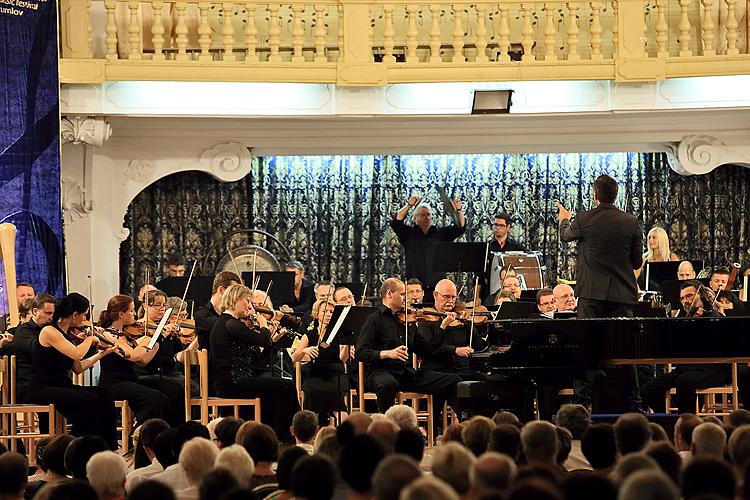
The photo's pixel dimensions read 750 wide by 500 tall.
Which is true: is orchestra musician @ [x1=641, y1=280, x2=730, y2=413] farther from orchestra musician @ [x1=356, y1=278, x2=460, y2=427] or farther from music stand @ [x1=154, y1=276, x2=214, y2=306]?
music stand @ [x1=154, y1=276, x2=214, y2=306]

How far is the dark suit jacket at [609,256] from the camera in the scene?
801 cm

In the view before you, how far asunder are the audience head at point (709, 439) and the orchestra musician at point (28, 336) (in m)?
4.66

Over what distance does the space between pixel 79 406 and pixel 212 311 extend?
166cm

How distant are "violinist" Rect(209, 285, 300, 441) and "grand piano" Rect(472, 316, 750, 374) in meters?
2.01

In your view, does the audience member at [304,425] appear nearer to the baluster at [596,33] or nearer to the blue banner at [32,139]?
the blue banner at [32,139]

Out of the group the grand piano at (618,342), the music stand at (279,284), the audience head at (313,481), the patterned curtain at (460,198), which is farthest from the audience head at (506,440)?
the patterned curtain at (460,198)

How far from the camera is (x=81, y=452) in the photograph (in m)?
5.74

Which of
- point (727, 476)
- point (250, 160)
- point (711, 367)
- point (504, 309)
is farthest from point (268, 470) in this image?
point (250, 160)

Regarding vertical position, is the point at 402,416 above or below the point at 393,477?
below

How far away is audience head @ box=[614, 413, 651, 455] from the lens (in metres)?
5.12

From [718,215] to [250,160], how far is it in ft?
15.7

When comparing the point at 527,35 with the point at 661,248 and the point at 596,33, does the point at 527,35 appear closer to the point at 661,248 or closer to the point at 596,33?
the point at 596,33

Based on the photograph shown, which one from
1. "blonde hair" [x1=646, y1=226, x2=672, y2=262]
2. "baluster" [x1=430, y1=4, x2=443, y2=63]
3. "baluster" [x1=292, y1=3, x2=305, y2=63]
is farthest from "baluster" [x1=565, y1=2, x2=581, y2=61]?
"baluster" [x1=292, y1=3, x2=305, y2=63]

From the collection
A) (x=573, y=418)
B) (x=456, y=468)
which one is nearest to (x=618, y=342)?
(x=573, y=418)
